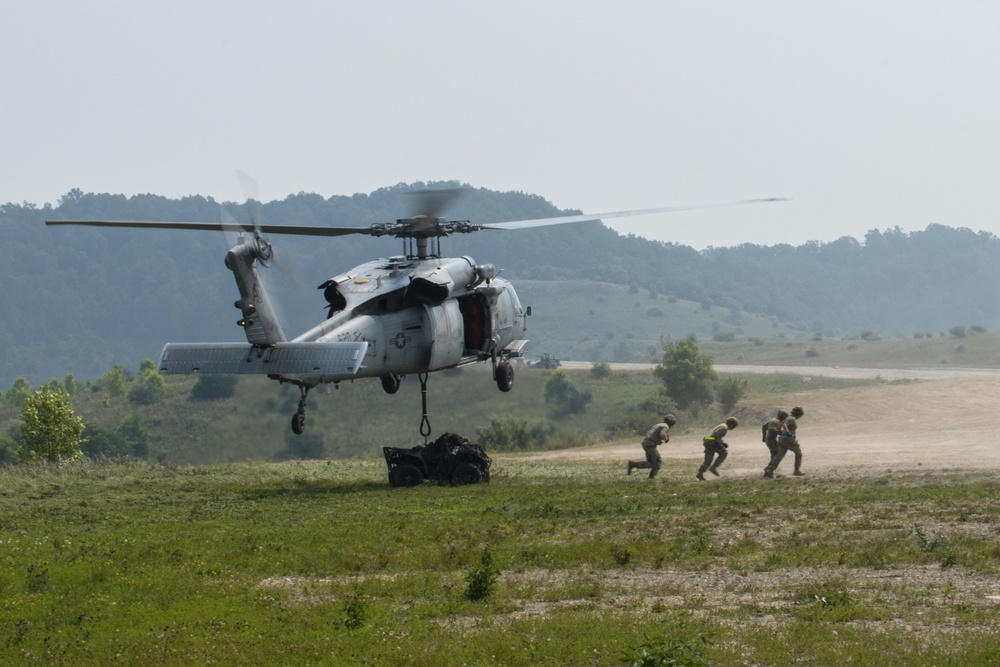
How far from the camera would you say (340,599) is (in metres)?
15.7

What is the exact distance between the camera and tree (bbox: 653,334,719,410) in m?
65.9

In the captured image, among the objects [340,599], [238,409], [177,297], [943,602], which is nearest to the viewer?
[943,602]

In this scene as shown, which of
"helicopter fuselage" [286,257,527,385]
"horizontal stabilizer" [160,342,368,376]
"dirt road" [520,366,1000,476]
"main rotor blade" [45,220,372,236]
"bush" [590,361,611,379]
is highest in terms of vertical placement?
"main rotor blade" [45,220,372,236]

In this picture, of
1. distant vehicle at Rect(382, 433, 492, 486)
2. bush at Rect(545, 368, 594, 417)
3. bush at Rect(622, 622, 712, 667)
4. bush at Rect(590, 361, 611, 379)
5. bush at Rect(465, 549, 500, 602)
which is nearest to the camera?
bush at Rect(622, 622, 712, 667)

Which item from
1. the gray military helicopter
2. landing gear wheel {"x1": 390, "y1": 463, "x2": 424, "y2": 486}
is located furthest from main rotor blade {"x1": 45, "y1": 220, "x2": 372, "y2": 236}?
landing gear wheel {"x1": 390, "y1": 463, "x2": 424, "y2": 486}

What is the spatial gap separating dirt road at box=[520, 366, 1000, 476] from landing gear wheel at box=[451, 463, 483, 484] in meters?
6.87

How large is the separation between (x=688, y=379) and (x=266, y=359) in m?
43.2

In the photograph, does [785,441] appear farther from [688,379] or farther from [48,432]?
[688,379]

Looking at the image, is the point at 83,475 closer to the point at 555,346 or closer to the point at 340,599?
the point at 340,599

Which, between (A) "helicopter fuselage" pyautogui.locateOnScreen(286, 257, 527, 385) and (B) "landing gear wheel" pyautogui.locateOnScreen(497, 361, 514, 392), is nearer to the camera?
(A) "helicopter fuselage" pyautogui.locateOnScreen(286, 257, 527, 385)

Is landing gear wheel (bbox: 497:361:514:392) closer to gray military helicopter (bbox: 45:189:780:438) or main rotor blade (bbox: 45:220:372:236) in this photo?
gray military helicopter (bbox: 45:189:780:438)

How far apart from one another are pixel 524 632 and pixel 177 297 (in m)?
173

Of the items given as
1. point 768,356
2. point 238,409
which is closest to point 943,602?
point 238,409

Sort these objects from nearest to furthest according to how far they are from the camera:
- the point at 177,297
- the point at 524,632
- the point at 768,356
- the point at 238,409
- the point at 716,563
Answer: the point at 524,632
the point at 716,563
the point at 238,409
the point at 768,356
the point at 177,297
